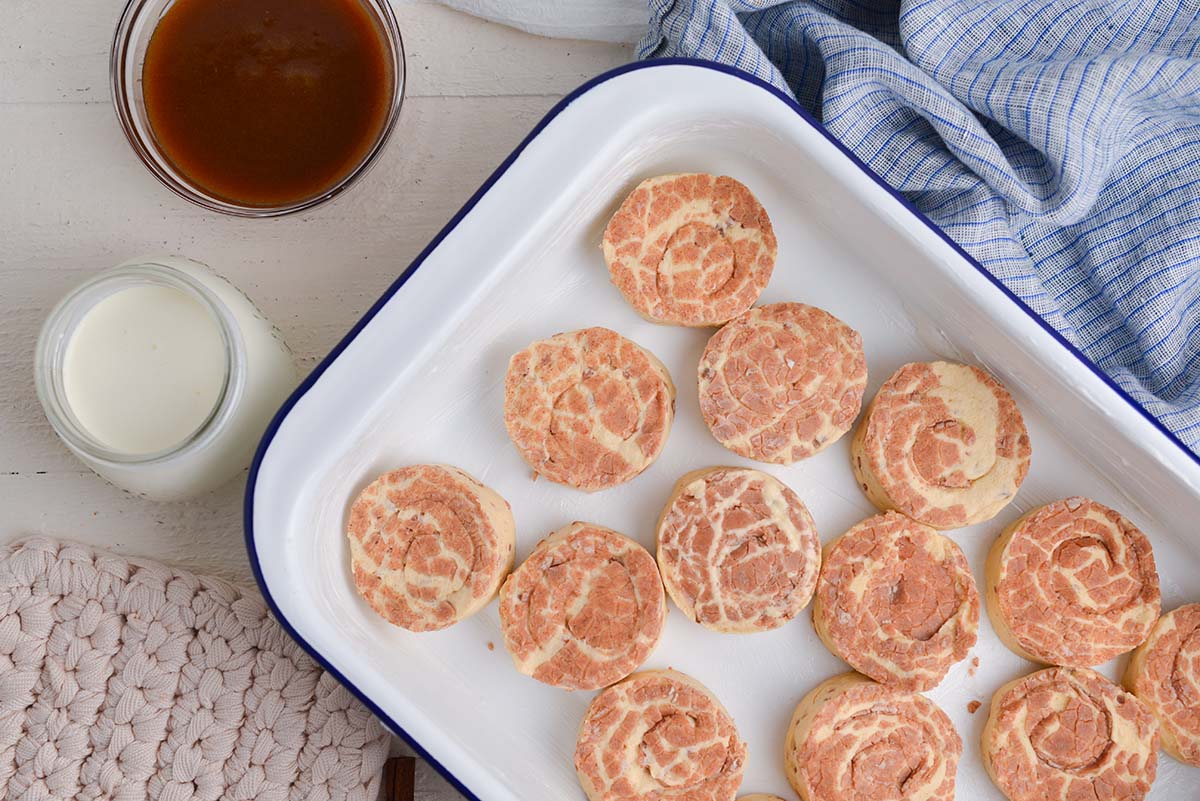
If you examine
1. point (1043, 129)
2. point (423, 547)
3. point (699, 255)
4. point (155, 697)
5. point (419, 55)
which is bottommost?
point (155, 697)

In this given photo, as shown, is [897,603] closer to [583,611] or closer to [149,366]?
[583,611]

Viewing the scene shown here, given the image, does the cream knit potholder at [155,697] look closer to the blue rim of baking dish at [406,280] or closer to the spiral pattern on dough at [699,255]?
the blue rim of baking dish at [406,280]

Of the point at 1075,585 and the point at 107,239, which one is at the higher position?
the point at 1075,585

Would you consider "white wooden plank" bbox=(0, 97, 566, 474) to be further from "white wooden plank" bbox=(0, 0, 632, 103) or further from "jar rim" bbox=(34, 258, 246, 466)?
"jar rim" bbox=(34, 258, 246, 466)

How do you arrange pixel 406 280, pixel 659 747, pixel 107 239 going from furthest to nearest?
pixel 107 239 → pixel 659 747 → pixel 406 280

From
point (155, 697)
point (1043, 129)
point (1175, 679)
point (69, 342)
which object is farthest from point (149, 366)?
point (1175, 679)

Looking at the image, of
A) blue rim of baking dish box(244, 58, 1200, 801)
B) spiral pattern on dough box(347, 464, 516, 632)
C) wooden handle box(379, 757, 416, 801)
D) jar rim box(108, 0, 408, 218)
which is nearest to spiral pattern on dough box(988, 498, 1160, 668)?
blue rim of baking dish box(244, 58, 1200, 801)
